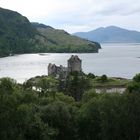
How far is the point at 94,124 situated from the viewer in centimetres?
5547

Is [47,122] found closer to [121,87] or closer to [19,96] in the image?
[19,96]

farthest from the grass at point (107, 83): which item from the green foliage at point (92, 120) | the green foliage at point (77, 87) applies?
the green foliage at point (92, 120)

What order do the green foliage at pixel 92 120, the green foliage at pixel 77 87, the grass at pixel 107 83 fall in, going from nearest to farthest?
the green foliage at pixel 92 120 → the green foliage at pixel 77 87 → the grass at pixel 107 83

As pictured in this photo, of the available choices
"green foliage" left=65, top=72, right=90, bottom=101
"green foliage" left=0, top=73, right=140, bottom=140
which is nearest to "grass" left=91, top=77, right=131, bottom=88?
"green foliage" left=65, top=72, right=90, bottom=101

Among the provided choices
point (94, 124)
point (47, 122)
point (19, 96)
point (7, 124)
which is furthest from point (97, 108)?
point (7, 124)

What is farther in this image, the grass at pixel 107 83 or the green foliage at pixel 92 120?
the grass at pixel 107 83

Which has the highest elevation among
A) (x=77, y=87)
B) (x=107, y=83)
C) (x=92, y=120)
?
(x=77, y=87)

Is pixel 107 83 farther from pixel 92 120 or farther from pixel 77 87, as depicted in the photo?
pixel 92 120

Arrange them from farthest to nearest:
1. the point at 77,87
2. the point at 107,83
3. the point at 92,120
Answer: the point at 107,83 < the point at 77,87 < the point at 92,120

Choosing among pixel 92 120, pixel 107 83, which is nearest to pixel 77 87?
pixel 107 83

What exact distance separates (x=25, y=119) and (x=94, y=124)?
36.8ft

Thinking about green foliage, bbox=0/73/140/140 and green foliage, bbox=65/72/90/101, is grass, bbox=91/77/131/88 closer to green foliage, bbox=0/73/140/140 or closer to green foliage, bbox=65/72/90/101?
green foliage, bbox=65/72/90/101

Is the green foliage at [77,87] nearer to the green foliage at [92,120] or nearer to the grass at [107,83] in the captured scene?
the grass at [107,83]

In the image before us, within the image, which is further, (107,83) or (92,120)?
(107,83)
